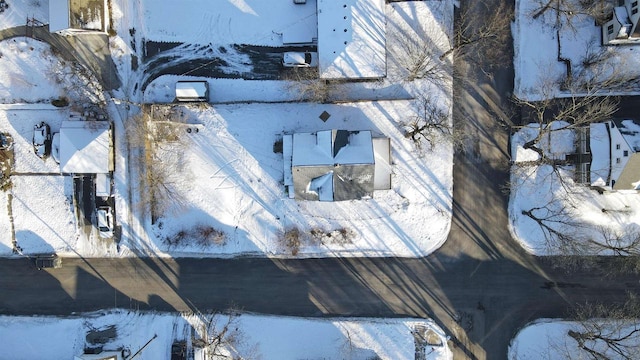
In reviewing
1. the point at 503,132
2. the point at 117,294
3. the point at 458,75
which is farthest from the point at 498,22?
the point at 117,294

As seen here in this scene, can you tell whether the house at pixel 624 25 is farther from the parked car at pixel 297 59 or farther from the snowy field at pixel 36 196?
the snowy field at pixel 36 196

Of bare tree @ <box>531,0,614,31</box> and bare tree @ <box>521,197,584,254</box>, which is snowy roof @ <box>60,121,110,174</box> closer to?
bare tree @ <box>521,197,584,254</box>

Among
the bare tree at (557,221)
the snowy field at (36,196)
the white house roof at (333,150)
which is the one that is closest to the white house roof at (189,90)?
the white house roof at (333,150)

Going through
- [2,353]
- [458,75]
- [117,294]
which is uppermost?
[458,75]

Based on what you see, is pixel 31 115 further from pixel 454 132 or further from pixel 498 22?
pixel 498 22

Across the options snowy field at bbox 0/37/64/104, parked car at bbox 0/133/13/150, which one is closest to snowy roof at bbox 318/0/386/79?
snowy field at bbox 0/37/64/104

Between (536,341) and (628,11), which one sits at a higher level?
(628,11)

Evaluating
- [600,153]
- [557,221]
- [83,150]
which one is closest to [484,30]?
[600,153]
